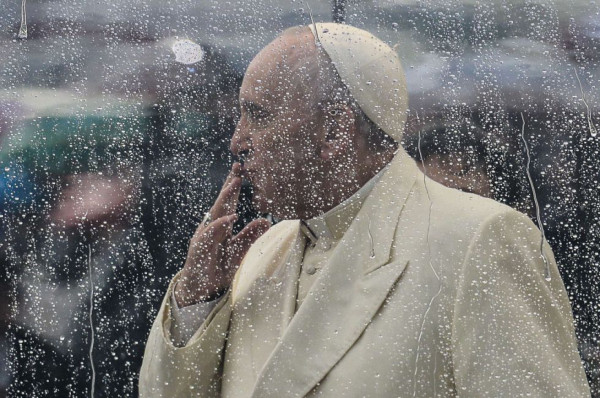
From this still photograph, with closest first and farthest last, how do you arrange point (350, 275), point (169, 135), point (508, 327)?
point (508, 327)
point (350, 275)
point (169, 135)

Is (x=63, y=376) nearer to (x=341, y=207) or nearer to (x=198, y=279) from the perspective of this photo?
(x=198, y=279)

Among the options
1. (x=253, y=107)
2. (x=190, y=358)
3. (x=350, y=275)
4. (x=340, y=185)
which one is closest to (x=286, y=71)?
(x=253, y=107)

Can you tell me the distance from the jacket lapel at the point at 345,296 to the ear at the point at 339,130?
0.08 metres

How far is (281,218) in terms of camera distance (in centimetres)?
114

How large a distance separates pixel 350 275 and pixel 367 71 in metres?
0.27

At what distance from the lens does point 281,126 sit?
108cm

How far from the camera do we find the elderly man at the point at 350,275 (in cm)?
102

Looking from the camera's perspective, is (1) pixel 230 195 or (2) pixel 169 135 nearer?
(1) pixel 230 195

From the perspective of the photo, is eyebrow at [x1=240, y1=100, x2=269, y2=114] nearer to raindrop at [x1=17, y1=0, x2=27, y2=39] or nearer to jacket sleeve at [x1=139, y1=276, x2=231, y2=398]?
jacket sleeve at [x1=139, y1=276, x2=231, y2=398]

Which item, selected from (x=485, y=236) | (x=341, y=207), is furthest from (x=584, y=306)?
(x=341, y=207)

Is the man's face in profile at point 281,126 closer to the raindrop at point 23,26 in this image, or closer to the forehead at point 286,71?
the forehead at point 286,71

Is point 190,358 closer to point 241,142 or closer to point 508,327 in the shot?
point 241,142

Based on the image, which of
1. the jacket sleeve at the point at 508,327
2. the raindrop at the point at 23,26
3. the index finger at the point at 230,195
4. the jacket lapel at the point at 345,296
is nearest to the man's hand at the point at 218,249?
the index finger at the point at 230,195

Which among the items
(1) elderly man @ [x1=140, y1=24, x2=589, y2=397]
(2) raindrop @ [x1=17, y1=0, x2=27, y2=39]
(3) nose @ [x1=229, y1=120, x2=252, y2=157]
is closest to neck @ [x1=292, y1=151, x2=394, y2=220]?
(1) elderly man @ [x1=140, y1=24, x2=589, y2=397]
